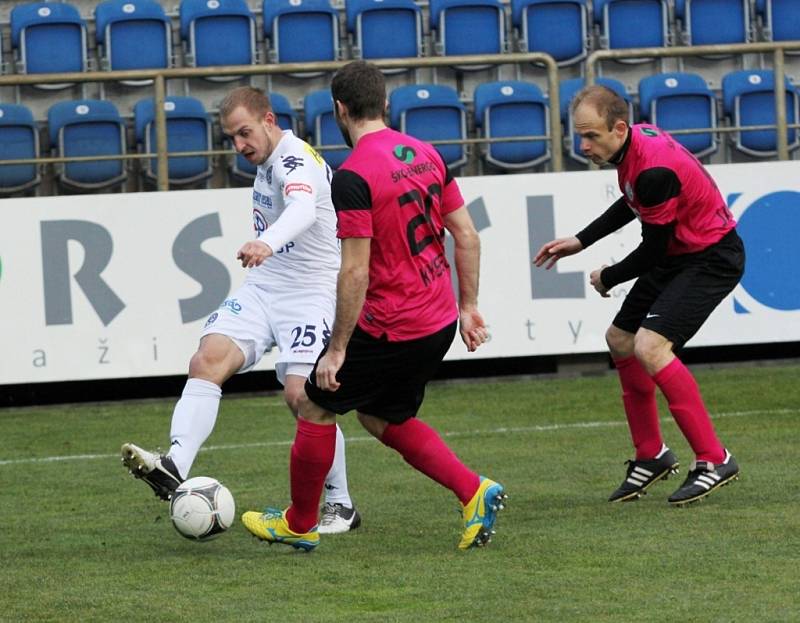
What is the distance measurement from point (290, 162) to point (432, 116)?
22.9 ft

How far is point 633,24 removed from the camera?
14.7 m

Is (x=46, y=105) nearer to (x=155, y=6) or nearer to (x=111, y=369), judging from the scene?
(x=155, y=6)

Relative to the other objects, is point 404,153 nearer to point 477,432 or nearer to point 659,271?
point 659,271

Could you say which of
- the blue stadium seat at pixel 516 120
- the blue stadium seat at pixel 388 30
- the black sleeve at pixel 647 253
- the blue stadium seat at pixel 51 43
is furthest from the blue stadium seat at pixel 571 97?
the black sleeve at pixel 647 253

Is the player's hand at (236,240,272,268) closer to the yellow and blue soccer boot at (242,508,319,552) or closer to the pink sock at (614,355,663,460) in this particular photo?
the yellow and blue soccer boot at (242,508,319,552)

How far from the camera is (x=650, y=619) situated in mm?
4605

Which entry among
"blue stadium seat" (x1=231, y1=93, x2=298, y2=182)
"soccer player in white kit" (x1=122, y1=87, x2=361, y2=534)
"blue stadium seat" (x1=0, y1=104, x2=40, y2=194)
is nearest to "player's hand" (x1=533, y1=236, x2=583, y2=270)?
"soccer player in white kit" (x1=122, y1=87, x2=361, y2=534)

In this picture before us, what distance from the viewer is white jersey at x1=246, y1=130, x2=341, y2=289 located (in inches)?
247

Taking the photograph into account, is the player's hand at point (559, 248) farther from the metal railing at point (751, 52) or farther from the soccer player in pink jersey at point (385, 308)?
the metal railing at point (751, 52)

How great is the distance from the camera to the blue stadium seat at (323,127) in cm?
1309

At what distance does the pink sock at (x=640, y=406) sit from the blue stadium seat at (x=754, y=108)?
274 inches

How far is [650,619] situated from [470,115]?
9716 mm

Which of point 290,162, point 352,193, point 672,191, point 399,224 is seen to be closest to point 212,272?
point 290,162

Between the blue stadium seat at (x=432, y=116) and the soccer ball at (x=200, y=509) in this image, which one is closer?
the soccer ball at (x=200, y=509)
